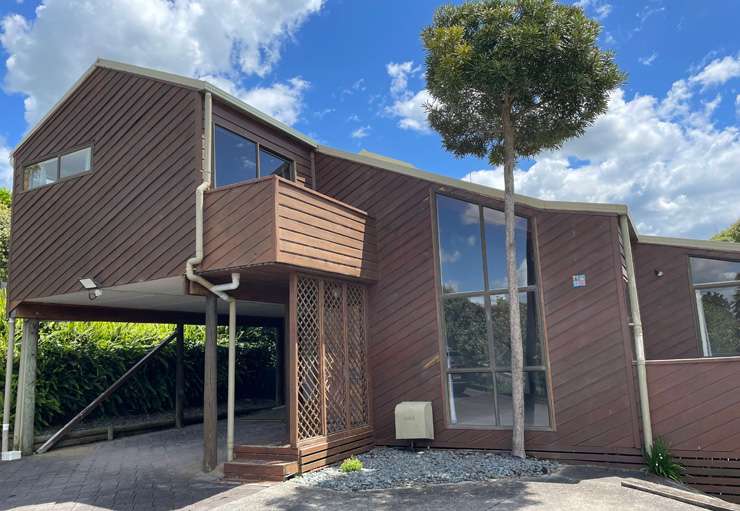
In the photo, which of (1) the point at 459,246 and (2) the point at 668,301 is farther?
(2) the point at 668,301

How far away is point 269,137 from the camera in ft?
25.5

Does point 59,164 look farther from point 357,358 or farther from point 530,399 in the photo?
point 530,399

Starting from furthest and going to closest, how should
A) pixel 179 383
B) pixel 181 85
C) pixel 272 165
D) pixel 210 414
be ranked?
pixel 179 383, pixel 272 165, pixel 181 85, pixel 210 414

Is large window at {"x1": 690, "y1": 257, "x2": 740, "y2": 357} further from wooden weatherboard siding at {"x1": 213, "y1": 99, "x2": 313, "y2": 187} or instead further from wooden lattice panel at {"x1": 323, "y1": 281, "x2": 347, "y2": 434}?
wooden weatherboard siding at {"x1": 213, "y1": 99, "x2": 313, "y2": 187}

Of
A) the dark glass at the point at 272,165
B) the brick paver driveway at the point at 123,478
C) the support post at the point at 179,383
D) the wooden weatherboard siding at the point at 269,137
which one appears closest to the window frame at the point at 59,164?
the wooden weatherboard siding at the point at 269,137

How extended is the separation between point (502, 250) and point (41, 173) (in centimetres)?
743

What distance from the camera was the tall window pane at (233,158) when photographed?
6.87 meters

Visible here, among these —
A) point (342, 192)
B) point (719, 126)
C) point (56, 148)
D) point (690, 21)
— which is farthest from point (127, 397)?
point (719, 126)

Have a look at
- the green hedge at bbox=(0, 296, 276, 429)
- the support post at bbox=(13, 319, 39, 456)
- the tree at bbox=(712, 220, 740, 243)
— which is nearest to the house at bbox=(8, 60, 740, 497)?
the support post at bbox=(13, 319, 39, 456)

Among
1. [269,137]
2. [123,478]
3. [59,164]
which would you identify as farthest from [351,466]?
[59,164]

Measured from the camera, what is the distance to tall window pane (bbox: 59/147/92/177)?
7.70m

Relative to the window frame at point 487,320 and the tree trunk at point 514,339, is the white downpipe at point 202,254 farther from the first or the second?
the tree trunk at point 514,339

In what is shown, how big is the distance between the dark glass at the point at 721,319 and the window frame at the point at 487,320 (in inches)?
118

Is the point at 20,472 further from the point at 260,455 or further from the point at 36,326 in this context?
the point at 260,455
